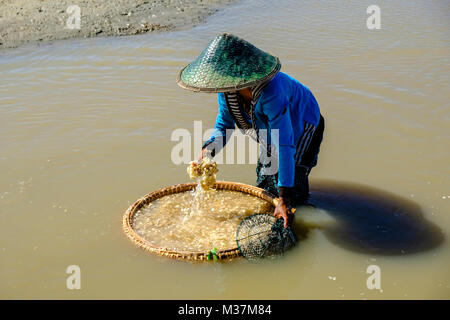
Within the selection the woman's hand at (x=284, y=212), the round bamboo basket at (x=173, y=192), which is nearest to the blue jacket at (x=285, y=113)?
the woman's hand at (x=284, y=212)

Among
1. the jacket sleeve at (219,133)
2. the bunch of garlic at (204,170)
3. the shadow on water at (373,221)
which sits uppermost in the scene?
the jacket sleeve at (219,133)

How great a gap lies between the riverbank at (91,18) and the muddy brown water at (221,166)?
39 centimetres

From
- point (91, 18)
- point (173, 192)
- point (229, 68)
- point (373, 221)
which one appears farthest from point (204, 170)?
point (91, 18)

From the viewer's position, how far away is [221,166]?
4457 mm

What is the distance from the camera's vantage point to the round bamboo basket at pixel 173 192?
10.2 ft

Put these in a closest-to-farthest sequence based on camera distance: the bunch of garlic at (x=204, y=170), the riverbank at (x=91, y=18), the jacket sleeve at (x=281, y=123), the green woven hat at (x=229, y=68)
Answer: the green woven hat at (x=229, y=68) → the jacket sleeve at (x=281, y=123) → the bunch of garlic at (x=204, y=170) → the riverbank at (x=91, y=18)

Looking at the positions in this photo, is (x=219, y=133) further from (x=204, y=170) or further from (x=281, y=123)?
(x=281, y=123)

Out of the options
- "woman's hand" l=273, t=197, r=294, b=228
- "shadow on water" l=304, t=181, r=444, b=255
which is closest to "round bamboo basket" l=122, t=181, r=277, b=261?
"woman's hand" l=273, t=197, r=294, b=228

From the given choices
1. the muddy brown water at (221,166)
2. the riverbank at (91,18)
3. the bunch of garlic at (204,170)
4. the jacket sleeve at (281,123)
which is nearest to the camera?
the jacket sleeve at (281,123)

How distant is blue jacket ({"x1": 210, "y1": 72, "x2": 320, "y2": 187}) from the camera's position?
289cm

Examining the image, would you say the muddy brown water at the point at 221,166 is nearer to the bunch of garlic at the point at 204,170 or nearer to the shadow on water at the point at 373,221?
the shadow on water at the point at 373,221

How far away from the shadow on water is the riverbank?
4.85 meters

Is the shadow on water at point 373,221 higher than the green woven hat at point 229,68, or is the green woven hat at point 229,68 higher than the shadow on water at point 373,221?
the green woven hat at point 229,68
